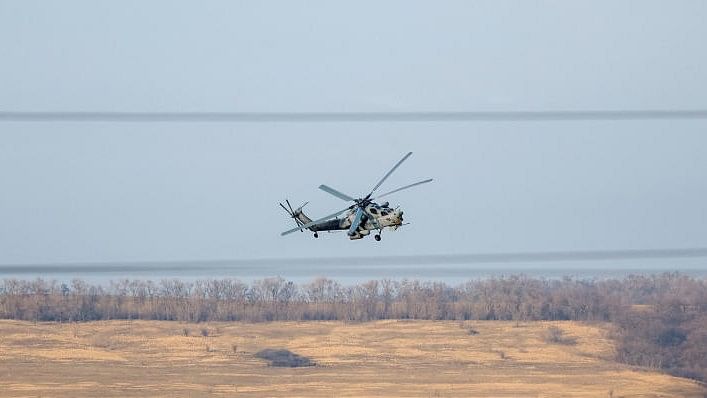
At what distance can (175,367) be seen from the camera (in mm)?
120438

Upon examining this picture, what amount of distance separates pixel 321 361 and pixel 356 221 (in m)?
57.3

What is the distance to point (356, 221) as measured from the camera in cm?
6644

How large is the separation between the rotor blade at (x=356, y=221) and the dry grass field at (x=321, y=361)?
158 ft

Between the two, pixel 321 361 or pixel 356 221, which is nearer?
pixel 356 221

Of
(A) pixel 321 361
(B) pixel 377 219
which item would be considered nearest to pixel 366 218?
(B) pixel 377 219

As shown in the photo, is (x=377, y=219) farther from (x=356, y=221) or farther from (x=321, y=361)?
(x=321, y=361)

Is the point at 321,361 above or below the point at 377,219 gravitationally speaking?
below

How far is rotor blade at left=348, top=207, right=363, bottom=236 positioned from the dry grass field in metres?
48.3

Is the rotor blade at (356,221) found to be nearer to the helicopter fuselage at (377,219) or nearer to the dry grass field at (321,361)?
the helicopter fuselage at (377,219)

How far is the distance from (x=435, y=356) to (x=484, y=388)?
27.8 ft

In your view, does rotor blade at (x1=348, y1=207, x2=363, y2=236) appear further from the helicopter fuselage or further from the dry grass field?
the dry grass field

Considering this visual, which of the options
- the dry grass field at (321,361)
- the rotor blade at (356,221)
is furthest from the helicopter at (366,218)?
the dry grass field at (321,361)

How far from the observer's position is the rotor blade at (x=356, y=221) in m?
66.1

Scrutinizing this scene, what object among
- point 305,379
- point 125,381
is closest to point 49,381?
point 125,381
